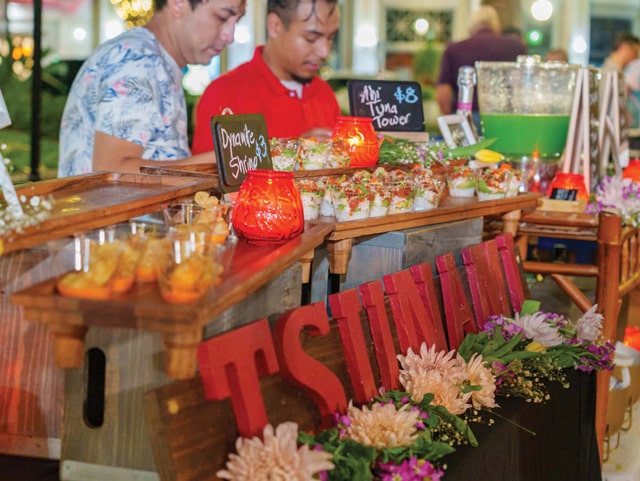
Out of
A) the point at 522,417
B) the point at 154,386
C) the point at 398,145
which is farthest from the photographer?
the point at 398,145

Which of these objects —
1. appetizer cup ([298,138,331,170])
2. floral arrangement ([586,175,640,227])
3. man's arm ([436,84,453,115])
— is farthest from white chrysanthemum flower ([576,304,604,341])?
man's arm ([436,84,453,115])

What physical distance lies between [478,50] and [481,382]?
4.74 meters

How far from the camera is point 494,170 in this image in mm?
3254

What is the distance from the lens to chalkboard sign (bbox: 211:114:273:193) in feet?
7.92

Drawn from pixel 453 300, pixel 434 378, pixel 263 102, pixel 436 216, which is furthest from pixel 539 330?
pixel 263 102

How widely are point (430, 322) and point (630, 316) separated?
230cm

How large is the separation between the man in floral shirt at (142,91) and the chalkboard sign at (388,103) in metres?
0.53

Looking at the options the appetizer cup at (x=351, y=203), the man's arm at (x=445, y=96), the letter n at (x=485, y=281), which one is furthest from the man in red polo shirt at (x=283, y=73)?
the man's arm at (x=445, y=96)

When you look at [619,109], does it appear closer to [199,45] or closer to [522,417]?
[199,45]

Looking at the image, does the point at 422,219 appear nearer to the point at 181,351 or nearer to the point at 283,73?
the point at 181,351

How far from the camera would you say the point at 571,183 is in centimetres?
415

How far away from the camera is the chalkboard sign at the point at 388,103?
3.55 metres

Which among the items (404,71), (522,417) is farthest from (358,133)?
(404,71)

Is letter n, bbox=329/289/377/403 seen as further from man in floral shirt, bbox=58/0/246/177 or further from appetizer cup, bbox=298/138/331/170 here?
man in floral shirt, bbox=58/0/246/177
